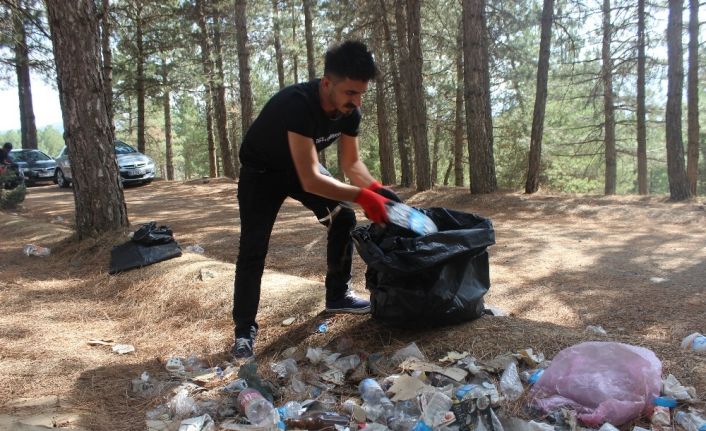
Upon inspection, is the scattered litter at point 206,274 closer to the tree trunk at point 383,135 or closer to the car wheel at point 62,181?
the tree trunk at point 383,135

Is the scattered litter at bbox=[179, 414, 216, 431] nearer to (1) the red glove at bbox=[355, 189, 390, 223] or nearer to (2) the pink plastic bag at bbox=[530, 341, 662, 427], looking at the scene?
(1) the red glove at bbox=[355, 189, 390, 223]

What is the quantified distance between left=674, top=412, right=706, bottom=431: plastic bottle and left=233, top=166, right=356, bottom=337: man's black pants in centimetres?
201

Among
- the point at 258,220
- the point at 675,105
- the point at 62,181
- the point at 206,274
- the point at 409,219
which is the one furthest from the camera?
the point at 62,181

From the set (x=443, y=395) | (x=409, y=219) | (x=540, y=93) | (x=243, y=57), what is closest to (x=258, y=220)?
(x=409, y=219)

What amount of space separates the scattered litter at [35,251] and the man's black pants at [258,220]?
4.40 meters

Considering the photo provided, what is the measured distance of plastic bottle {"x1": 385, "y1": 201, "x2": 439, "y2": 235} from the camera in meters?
2.79

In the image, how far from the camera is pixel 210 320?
3975mm

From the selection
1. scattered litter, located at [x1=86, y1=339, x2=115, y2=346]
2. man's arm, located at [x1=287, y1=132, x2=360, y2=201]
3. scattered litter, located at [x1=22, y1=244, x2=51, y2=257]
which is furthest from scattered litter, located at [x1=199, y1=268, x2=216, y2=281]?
scattered litter, located at [x1=22, y1=244, x2=51, y2=257]

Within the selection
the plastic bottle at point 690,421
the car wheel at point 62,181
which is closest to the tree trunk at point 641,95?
the plastic bottle at point 690,421

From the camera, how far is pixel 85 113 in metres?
5.91

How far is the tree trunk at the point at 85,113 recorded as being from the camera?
580cm

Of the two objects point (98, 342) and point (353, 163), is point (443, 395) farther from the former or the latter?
point (98, 342)

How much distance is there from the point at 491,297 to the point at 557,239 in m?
3.09

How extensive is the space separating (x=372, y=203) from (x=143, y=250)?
3.55m
